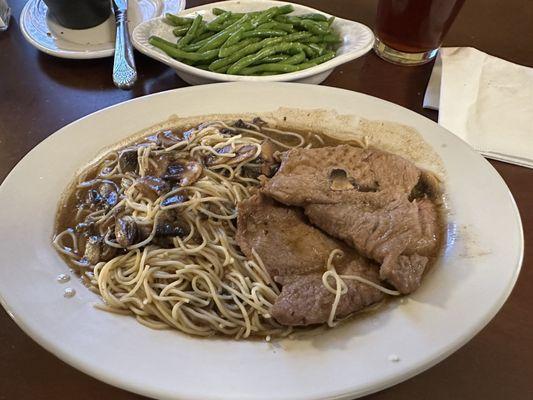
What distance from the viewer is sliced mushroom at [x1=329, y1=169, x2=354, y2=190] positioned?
2.06 meters

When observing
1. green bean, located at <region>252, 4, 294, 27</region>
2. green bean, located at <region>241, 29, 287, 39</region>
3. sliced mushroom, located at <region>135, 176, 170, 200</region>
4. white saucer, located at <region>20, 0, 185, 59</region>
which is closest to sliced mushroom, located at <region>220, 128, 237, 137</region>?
sliced mushroom, located at <region>135, 176, 170, 200</region>

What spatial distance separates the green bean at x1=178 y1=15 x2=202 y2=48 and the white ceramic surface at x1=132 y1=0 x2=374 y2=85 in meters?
0.11

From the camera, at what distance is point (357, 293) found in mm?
1757

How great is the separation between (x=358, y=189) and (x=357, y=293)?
50cm

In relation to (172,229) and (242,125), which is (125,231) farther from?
(242,125)

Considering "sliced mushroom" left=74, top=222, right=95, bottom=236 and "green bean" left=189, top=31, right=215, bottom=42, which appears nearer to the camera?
"sliced mushroom" left=74, top=222, right=95, bottom=236

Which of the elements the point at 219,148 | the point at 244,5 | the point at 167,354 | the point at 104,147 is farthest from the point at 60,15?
the point at 167,354

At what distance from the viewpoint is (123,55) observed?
2996 millimetres

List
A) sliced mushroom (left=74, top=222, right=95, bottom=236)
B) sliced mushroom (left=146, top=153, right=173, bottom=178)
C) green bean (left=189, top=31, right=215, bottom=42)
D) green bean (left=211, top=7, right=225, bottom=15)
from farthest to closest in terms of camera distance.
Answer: green bean (left=211, top=7, right=225, bottom=15)
green bean (left=189, top=31, right=215, bottom=42)
sliced mushroom (left=146, top=153, right=173, bottom=178)
sliced mushroom (left=74, top=222, right=95, bottom=236)

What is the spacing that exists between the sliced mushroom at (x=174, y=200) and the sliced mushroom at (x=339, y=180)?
Result: 25.7 inches

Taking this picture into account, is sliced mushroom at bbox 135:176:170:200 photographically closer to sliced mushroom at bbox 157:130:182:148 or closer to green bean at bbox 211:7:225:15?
sliced mushroom at bbox 157:130:182:148

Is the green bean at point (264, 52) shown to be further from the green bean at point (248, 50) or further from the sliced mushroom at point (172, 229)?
the sliced mushroom at point (172, 229)

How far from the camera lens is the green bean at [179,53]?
2.90 m

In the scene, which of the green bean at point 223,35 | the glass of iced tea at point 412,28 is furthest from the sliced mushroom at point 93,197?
the glass of iced tea at point 412,28
